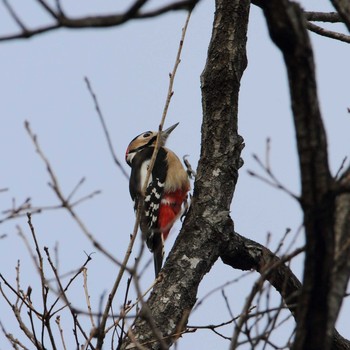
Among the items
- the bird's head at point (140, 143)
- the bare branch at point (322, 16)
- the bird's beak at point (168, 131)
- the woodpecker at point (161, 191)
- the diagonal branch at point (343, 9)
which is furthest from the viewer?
the bird's head at point (140, 143)

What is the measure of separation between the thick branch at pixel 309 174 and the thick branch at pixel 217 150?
6.20 feet

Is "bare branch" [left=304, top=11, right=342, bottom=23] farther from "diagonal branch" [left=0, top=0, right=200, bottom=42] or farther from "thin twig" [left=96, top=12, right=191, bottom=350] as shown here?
"diagonal branch" [left=0, top=0, right=200, bottom=42]

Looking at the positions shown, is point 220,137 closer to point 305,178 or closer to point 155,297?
point 155,297

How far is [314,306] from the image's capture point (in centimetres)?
229

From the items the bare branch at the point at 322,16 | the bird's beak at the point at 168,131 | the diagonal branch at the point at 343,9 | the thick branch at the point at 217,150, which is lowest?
the diagonal branch at the point at 343,9

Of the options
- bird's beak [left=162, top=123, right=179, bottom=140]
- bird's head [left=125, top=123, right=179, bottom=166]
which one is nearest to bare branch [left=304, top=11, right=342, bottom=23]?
bird's beak [left=162, top=123, right=179, bottom=140]

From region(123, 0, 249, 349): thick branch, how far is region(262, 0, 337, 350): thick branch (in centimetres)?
189

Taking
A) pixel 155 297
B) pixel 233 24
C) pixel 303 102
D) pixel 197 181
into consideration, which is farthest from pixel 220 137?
pixel 303 102

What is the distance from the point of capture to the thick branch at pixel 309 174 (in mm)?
2043

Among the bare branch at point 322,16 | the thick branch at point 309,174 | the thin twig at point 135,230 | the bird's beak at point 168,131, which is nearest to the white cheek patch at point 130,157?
the bird's beak at point 168,131

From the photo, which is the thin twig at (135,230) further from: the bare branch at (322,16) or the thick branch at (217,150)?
the bare branch at (322,16)

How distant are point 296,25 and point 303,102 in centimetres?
22

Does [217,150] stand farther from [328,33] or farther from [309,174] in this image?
[309,174]

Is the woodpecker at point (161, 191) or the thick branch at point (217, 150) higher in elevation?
the woodpecker at point (161, 191)
